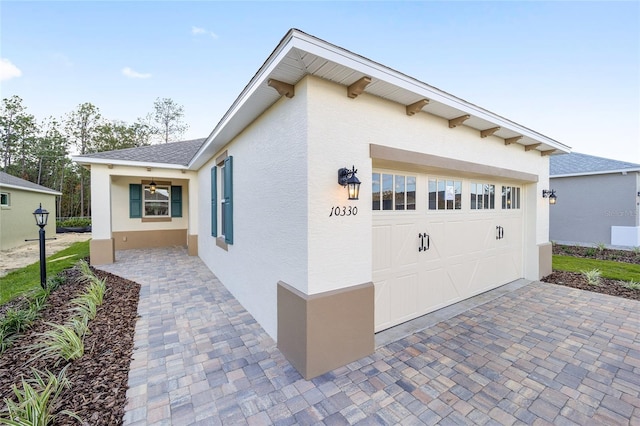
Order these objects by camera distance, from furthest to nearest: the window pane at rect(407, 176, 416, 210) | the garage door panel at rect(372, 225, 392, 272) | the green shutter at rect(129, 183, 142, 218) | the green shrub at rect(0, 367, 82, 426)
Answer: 1. the green shutter at rect(129, 183, 142, 218)
2. the window pane at rect(407, 176, 416, 210)
3. the garage door panel at rect(372, 225, 392, 272)
4. the green shrub at rect(0, 367, 82, 426)

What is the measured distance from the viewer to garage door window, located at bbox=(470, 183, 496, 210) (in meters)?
5.26

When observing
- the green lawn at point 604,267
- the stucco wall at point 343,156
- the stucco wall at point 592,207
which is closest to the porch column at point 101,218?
the stucco wall at point 343,156

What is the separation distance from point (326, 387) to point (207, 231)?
6343mm

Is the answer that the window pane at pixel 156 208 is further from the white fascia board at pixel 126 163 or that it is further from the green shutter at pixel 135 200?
the white fascia board at pixel 126 163

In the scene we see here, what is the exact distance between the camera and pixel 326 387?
8.39ft

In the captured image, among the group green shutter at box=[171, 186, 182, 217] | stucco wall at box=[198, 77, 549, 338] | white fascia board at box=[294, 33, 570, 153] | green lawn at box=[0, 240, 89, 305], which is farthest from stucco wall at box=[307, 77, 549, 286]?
green shutter at box=[171, 186, 182, 217]

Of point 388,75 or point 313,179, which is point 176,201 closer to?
point 313,179

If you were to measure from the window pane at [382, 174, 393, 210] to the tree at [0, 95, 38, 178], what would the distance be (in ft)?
105

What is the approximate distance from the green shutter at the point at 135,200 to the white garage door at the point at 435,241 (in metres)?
10.9

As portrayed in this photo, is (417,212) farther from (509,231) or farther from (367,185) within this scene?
(509,231)

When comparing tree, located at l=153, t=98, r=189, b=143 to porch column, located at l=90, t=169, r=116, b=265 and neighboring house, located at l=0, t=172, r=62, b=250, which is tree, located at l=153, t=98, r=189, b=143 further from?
porch column, located at l=90, t=169, r=116, b=265

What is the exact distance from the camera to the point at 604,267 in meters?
7.58

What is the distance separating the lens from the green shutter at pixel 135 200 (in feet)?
34.6

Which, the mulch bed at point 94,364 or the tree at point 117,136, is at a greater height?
the tree at point 117,136
